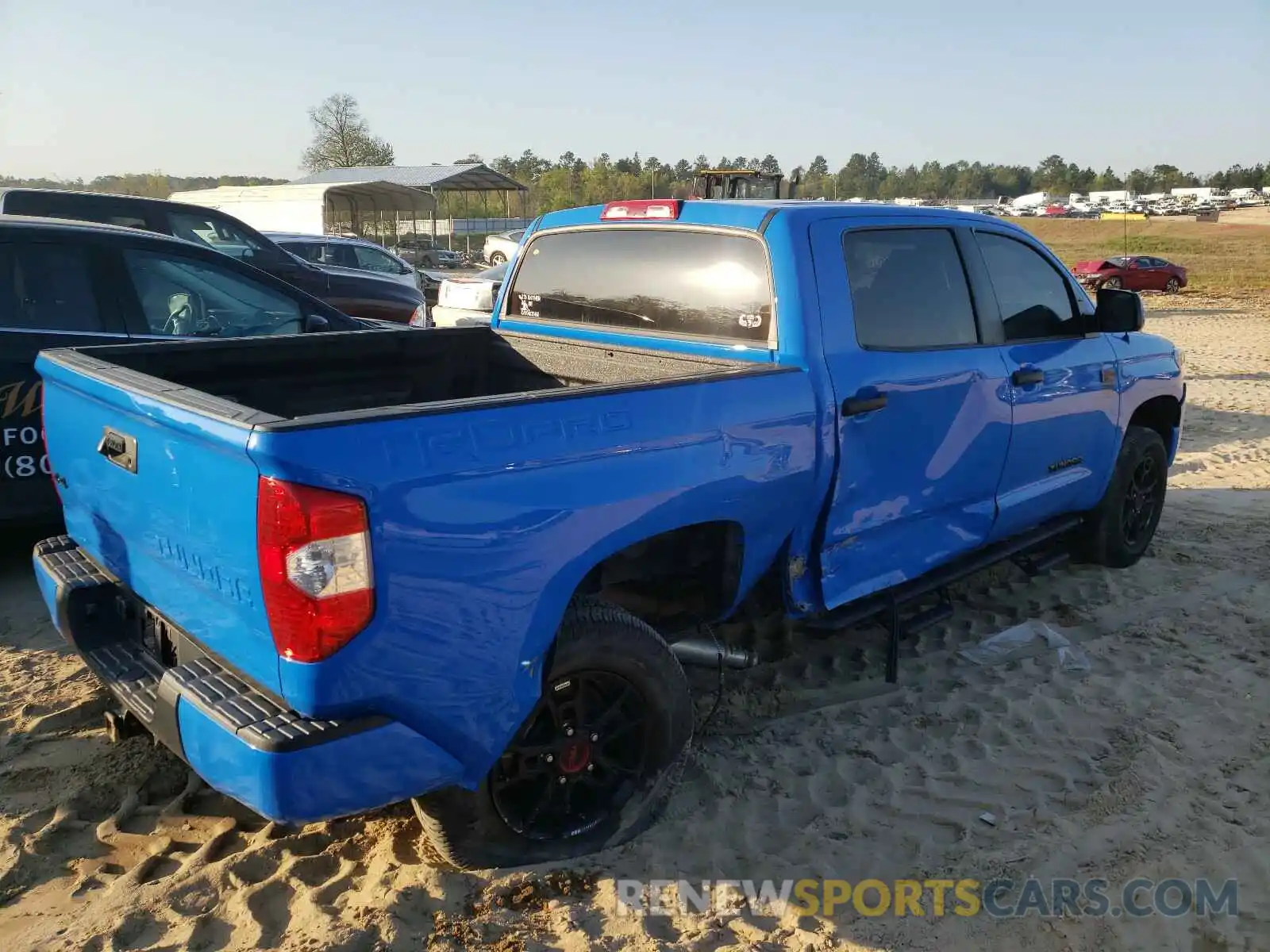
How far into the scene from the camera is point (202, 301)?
5352 mm

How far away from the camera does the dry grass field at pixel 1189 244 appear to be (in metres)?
32.5

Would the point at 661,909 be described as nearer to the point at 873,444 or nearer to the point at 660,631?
the point at 660,631

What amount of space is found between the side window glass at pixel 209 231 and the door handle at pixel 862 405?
24.9 feet

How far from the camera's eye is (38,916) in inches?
101

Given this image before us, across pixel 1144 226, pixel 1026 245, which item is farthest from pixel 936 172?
pixel 1026 245

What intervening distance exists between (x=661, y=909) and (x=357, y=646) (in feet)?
3.93

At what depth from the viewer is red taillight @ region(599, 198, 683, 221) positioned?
12.5ft

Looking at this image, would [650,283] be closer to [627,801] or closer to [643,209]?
[643,209]

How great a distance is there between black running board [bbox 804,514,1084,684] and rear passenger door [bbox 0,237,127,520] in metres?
3.65

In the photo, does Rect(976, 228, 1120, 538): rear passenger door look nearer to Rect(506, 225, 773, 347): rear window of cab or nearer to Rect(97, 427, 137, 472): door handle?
Rect(506, 225, 773, 347): rear window of cab

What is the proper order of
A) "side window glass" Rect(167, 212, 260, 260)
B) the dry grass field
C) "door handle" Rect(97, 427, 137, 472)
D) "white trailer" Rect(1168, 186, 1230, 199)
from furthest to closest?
"white trailer" Rect(1168, 186, 1230, 199) → the dry grass field → "side window glass" Rect(167, 212, 260, 260) → "door handle" Rect(97, 427, 137, 472)

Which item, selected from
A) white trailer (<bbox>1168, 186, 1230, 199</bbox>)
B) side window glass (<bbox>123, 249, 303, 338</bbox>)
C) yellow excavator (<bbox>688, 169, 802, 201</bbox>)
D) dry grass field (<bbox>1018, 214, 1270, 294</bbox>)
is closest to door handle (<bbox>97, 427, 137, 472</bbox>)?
side window glass (<bbox>123, 249, 303, 338</bbox>)

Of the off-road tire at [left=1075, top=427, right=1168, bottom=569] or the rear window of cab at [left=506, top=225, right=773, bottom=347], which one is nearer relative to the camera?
the rear window of cab at [left=506, top=225, right=773, bottom=347]

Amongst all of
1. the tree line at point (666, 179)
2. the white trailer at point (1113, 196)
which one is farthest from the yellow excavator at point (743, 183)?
the white trailer at point (1113, 196)
